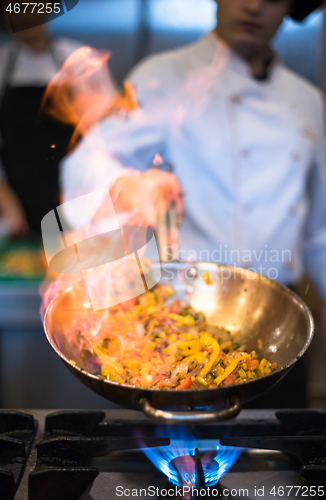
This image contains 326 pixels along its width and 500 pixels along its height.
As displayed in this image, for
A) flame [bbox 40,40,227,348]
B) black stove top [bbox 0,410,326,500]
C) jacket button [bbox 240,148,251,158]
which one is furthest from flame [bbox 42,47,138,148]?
black stove top [bbox 0,410,326,500]

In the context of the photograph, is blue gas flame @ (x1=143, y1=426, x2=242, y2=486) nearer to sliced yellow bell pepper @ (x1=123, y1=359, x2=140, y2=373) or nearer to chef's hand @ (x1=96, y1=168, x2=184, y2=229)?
sliced yellow bell pepper @ (x1=123, y1=359, x2=140, y2=373)

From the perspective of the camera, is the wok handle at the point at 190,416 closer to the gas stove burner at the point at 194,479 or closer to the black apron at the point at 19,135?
the gas stove burner at the point at 194,479

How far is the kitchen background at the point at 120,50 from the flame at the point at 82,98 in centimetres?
55

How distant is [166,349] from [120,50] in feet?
6.17

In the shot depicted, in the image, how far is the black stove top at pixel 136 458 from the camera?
69 cm

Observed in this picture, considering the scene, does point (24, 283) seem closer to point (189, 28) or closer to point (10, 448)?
point (10, 448)

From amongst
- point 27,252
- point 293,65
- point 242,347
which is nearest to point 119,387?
point 242,347

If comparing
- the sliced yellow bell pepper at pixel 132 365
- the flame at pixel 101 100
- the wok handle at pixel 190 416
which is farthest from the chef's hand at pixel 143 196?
the wok handle at pixel 190 416

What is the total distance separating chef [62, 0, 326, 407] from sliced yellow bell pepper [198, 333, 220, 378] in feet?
2.30

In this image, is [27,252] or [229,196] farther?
[27,252]

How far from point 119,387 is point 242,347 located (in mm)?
386

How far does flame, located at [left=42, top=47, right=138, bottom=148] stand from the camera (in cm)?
145

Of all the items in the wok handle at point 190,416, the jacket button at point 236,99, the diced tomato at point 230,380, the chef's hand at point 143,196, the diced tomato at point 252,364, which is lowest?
the diced tomato at point 252,364

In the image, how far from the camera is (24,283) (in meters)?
1.79
